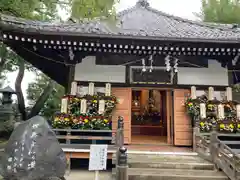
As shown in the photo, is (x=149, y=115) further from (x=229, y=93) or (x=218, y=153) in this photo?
(x=218, y=153)

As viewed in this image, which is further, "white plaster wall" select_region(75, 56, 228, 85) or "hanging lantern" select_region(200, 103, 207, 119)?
"white plaster wall" select_region(75, 56, 228, 85)

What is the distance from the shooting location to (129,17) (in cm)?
1024

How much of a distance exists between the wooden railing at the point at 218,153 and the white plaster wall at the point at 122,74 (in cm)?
202

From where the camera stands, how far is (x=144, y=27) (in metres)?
8.72

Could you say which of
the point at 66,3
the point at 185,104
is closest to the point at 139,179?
the point at 185,104

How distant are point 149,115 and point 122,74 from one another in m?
5.31

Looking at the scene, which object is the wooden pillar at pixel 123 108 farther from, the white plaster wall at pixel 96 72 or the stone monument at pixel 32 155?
the stone monument at pixel 32 155

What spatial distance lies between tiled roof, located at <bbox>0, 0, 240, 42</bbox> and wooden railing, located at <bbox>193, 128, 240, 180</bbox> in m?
2.94

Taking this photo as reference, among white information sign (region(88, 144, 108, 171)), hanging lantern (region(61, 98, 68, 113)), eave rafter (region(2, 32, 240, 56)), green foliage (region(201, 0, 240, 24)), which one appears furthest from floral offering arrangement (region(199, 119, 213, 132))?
green foliage (region(201, 0, 240, 24))

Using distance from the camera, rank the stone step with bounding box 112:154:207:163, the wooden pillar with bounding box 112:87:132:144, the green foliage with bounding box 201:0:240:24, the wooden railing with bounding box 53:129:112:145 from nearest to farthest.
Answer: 1. the stone step with bounding box 112:154:207:163
2. the wooden railing with bounding box 53:129:112:145
3. the wooden pillar with bounding box 112:87:132:144
4. the green foliage with bounding box 201:0:240:24

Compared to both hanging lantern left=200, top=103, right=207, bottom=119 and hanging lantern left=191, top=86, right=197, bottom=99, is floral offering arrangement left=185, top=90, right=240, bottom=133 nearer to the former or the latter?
hanging lantern left=200, top=103, right=207, bottom=119

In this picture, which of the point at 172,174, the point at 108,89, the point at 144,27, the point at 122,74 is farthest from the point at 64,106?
the point at 144,27

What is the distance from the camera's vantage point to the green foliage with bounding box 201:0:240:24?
14.2 metres

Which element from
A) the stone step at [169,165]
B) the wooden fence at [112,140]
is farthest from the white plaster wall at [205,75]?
the stone step at [169,165]
